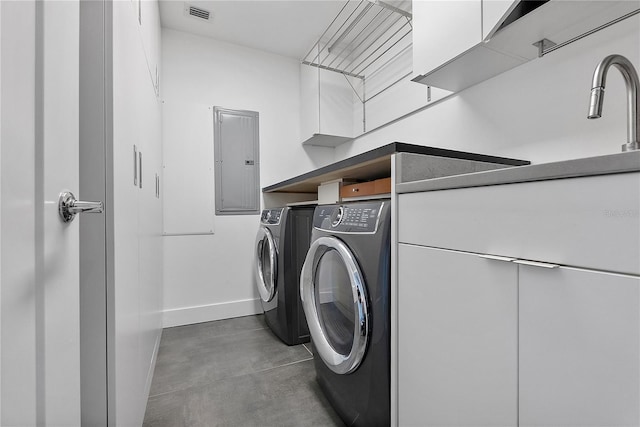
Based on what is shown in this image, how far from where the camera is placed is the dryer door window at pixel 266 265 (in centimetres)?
204

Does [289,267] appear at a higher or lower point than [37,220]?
lower

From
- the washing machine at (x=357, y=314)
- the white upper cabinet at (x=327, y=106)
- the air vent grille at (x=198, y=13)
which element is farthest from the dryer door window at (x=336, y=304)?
the air vent grille at (x=198, y=13)

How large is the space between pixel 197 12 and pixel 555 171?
266 centimetres

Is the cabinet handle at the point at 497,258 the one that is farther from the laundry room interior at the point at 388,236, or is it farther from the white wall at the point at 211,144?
the white wall at the point at 211,144

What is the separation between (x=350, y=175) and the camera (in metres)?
1.60

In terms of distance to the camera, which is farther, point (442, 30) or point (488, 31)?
point (442, 30)

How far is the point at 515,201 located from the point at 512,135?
1024mm

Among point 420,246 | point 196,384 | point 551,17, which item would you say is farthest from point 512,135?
point 196,384

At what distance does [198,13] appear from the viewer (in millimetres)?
2217

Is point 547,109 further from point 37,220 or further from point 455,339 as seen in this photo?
point 37,220

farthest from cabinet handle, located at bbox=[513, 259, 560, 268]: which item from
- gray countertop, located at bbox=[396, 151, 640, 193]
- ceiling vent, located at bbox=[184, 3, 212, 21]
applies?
ceiling vent, located at bbox=[184, 3, 212, 21]

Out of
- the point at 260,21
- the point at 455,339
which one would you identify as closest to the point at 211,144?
the point at 260,21

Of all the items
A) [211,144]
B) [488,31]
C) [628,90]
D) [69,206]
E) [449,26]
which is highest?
[449,26]

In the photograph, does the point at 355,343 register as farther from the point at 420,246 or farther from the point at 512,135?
the point at 512,135
